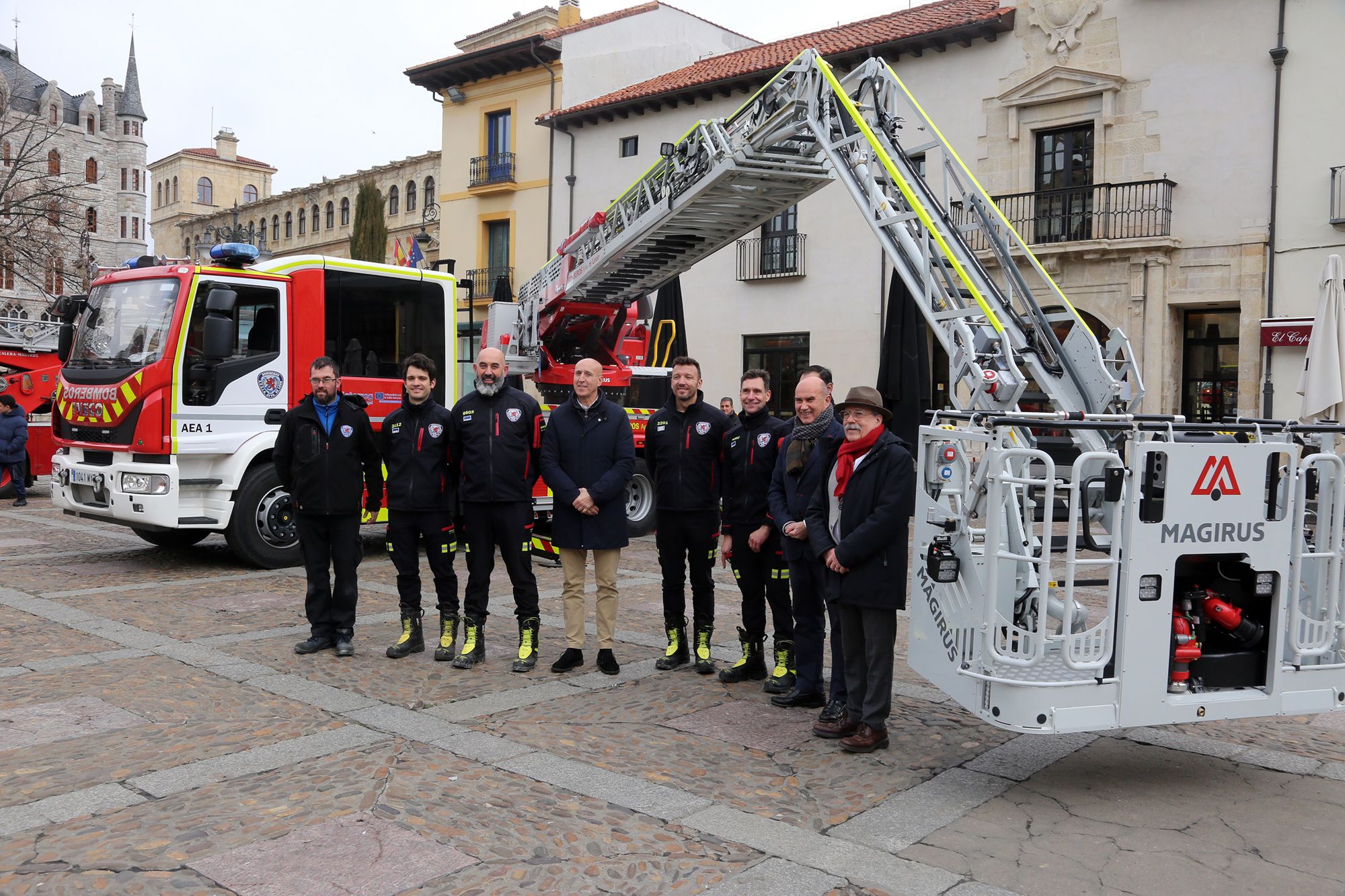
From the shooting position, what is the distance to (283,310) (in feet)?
35.1

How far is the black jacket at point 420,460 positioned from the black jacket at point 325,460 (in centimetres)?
29

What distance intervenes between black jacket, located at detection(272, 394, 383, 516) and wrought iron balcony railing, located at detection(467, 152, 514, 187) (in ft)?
70.3

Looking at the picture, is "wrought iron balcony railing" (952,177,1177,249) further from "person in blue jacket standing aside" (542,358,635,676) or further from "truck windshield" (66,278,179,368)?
"truck windshield" (66,278,179,368)

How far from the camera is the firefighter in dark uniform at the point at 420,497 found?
704 cm

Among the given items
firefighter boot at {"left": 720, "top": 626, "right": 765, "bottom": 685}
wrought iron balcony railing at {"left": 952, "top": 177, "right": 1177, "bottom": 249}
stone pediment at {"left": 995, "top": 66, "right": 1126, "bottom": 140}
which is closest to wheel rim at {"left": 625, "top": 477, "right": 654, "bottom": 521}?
firefighter boot at {"left": 720, "top": 626, "right": 765, "bottom": 685}

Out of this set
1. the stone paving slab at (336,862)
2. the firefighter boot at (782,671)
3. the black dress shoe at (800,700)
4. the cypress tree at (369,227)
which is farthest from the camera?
the cypress tree at (369,227)

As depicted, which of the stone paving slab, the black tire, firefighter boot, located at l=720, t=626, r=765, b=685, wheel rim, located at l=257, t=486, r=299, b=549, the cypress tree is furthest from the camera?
the cypress tree

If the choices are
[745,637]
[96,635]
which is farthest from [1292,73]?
[96,635]

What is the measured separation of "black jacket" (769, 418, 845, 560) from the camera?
19.3 ft

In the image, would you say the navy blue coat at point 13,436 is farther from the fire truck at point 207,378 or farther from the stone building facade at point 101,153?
the stone building facade at point 101,153

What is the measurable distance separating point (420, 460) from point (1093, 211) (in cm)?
1460

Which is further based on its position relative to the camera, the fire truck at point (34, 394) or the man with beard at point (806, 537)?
the fire truck at point (34, 394)

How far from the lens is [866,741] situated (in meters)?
5.36

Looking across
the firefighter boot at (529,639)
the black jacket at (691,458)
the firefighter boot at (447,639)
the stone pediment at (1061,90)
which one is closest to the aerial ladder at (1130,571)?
the black jacket at (691,458)
